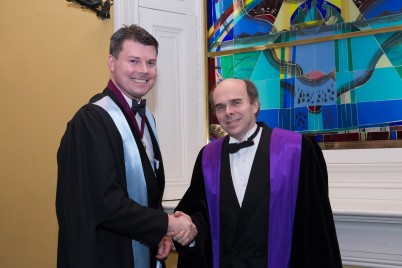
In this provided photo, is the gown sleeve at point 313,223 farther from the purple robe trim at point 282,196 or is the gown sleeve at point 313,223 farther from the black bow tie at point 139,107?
the black bow tie at point 139,107

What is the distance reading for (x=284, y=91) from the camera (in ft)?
15.6

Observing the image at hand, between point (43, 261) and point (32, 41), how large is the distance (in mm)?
2108

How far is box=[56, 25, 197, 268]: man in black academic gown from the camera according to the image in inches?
111

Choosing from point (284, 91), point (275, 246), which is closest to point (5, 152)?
point (284, 91)

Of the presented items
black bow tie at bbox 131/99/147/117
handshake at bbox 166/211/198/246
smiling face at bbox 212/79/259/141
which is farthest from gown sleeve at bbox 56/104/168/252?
smiling face at bbox 212/79/259/141

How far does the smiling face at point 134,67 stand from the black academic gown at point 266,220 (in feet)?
2.30

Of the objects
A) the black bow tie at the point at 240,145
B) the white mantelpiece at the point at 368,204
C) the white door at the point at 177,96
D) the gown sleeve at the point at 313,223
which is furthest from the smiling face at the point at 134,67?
the white door at the point at 177,96

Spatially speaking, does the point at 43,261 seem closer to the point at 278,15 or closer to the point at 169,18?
the point at 169,18

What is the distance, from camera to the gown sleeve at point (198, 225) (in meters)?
3.38

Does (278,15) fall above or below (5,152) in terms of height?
above

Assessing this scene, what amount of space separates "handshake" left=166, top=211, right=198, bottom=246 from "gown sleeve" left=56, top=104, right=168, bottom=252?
0.45ft

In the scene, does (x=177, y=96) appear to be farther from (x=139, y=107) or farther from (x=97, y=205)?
(x=97, y=205)

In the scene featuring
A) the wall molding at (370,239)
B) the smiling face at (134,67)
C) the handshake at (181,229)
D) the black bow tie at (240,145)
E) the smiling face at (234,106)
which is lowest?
the wall molding at (370,239)

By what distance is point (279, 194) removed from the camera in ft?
10.5
